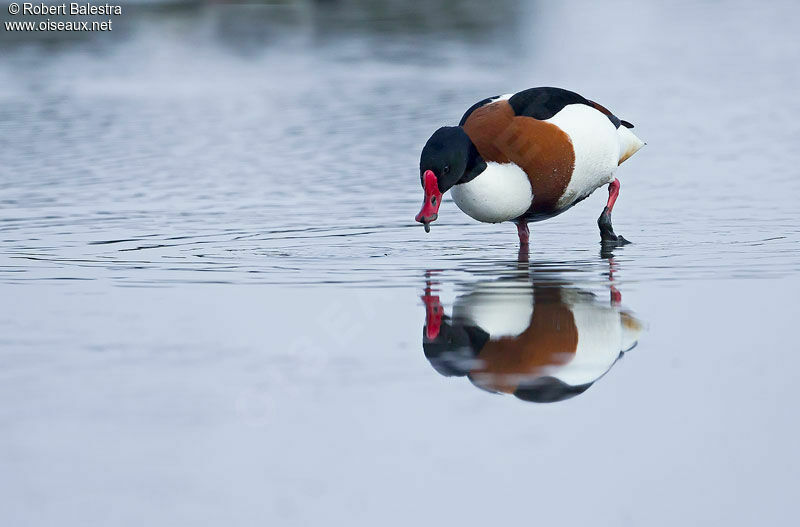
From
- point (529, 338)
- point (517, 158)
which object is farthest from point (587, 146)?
point (529, 338)

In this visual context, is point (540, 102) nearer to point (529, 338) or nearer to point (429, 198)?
point (429, 198)

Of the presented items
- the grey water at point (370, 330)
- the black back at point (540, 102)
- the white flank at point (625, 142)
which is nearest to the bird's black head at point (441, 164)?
the grey water at point (370, 330)

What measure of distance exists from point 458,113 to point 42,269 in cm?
965

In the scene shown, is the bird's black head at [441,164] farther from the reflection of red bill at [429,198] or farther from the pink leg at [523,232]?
the pink leg at [523,232]

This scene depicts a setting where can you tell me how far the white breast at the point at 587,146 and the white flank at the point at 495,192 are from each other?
393 millimetres

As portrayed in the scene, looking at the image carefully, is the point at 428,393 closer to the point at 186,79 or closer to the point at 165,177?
the point at 165,177

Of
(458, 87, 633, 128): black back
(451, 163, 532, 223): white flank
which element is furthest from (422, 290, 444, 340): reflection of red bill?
(458, 87, 633, 128): black back

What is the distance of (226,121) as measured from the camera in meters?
18.5

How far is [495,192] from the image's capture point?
9062 millimetres

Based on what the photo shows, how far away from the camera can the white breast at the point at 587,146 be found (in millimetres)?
9469

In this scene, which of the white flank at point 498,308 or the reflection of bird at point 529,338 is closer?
the reflection of bird at point 529,338

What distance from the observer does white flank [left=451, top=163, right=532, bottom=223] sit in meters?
9.02

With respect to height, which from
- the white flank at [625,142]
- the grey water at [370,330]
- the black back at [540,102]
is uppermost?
the black back at [540,102]

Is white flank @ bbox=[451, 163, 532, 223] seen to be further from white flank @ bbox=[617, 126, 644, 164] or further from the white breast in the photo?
white flank @ bbox=[617, 126, 644, 164]
